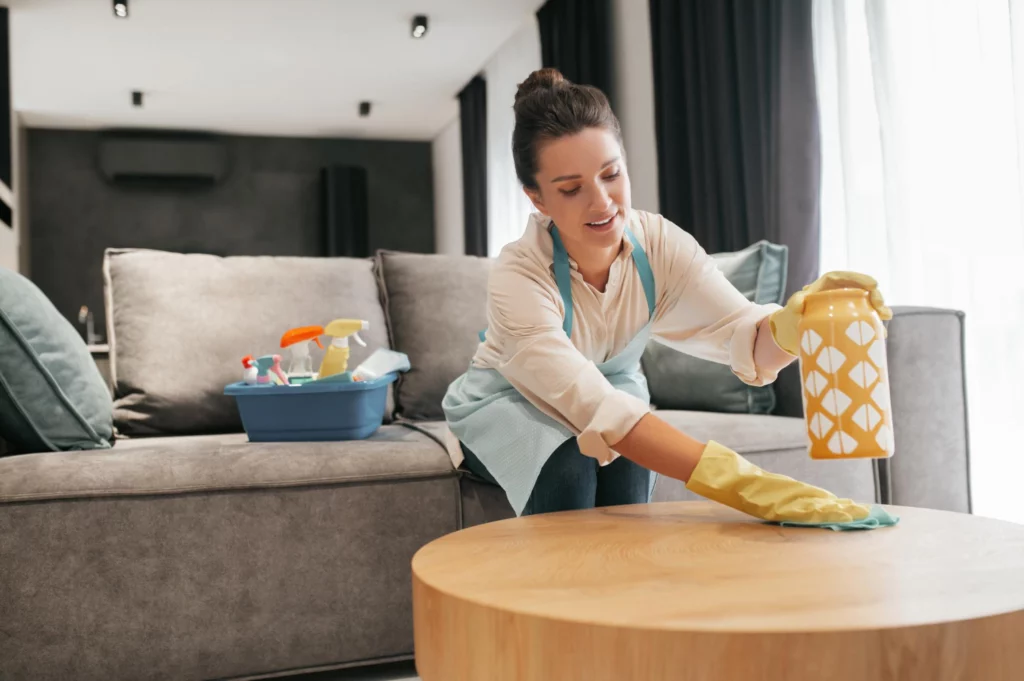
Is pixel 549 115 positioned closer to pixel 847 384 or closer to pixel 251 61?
pixel 847 384

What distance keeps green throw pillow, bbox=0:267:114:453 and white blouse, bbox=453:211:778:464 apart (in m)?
0.84

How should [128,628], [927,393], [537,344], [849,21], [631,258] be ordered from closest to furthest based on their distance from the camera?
[537,344], [631,258], [128,628], [927,393], [849,21]

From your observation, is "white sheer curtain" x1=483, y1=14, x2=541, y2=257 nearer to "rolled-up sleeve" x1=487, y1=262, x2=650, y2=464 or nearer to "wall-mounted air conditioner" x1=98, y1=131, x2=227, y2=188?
"wall-mounted air conditioner" x1=98, y1=131, x2=227, y2=188

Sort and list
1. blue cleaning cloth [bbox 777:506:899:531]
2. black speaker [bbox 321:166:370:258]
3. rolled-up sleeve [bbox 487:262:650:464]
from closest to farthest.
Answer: blue cleaning cloth [bbox 777:506:899:531] → rolled-up sleeve [bbox 487:262:650:464] → black speaker [bbox 321:166:370:258]

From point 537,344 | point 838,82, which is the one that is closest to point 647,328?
point 537,344

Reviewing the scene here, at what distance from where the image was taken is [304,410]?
185cm

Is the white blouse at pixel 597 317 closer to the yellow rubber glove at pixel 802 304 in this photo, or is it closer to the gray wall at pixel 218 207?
the yellow rubber glove at pixel 802 304

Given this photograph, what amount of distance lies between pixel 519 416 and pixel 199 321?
1.12m

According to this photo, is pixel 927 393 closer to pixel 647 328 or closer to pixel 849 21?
pixel 647 328

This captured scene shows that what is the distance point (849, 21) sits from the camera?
269 cm

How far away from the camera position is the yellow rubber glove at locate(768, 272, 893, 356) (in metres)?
0.98

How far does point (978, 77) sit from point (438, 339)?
1497mm

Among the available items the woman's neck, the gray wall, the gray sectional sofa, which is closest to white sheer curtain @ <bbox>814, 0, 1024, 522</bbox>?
the gray sectional sofa

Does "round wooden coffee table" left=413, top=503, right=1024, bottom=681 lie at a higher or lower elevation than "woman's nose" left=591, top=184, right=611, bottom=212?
lower
